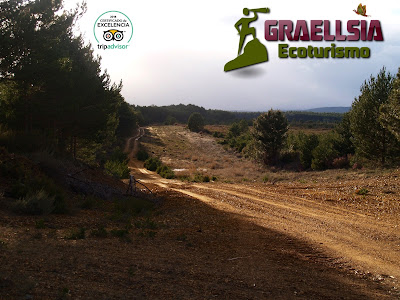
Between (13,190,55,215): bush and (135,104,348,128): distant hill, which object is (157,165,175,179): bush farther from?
(135,104,348,128): distant hill

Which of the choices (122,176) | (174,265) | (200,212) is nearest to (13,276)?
(174,265)

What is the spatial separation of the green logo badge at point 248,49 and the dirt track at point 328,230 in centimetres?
573

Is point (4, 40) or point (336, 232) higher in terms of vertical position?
point (4, 40)

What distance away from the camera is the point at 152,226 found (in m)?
7.94

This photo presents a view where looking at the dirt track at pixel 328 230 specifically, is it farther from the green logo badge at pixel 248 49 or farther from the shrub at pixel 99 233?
the green logo badge at pixel 248 49

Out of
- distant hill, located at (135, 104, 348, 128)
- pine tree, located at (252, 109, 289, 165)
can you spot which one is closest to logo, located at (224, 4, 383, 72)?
pine tree, located at (252, 109, 289, 165)

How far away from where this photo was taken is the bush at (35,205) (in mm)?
7512

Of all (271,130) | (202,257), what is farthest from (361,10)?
(271,130)

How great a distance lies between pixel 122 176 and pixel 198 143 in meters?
38.8

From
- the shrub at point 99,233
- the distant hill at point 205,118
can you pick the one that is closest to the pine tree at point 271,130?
the shrub at point 99,233

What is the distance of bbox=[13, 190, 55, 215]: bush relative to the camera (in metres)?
7.51

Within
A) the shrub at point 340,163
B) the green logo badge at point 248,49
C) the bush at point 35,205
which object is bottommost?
the shrub at point 340,163

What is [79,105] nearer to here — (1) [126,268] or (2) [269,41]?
(2) [269,41]

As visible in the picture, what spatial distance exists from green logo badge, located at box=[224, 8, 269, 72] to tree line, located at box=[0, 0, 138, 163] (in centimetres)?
745
